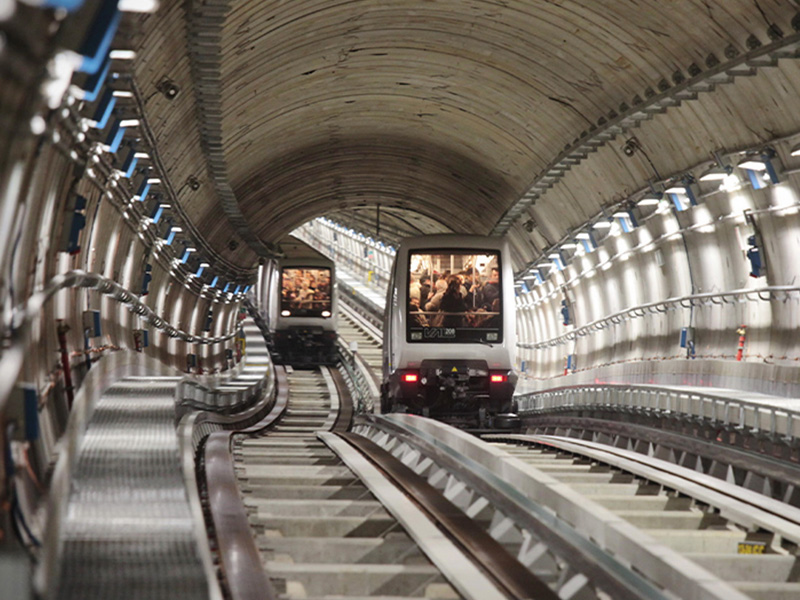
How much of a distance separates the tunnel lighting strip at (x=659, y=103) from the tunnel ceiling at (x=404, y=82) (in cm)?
27

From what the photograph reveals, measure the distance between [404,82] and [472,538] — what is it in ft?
46.7

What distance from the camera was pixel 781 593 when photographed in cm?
686

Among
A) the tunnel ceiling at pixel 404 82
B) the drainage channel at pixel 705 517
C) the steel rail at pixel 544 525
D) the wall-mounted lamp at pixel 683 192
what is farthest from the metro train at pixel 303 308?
the steel rail at pixel 544 525

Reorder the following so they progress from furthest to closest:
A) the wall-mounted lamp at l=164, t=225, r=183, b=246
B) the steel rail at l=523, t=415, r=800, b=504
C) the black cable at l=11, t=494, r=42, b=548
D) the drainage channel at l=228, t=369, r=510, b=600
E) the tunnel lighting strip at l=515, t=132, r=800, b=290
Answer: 1. the wall-mounted lamp at l=164, t=225, r=183, b=246
2. the tunnel lighting strip at l=515, t=132, r=800, b=290
3. the steel rail at l=523, t=415, r=800, b=504
4. the drainage channel at l=228, t=369, r=510, b=600
5. the black cable at l=11, t=494, r=42, b=548

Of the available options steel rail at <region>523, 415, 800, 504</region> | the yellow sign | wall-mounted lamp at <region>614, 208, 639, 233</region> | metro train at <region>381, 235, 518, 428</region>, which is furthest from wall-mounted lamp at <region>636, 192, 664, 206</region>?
the yellow sign

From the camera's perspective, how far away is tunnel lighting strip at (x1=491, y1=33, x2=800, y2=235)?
40.5 feet

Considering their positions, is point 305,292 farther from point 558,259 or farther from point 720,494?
point 720,494

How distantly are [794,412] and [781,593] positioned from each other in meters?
3.93

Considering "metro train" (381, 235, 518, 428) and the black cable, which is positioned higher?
"metro train" (381, 235, 518, 428)

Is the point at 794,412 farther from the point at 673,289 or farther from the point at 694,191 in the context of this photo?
the point at 673,289

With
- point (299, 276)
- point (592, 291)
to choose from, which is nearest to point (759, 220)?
point (592, 291)

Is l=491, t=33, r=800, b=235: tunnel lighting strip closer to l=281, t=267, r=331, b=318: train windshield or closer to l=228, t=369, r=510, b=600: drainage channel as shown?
l=228, t=369, r=510, b=600: drainage channel

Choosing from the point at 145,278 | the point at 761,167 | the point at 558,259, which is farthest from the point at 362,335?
the point at 761,167

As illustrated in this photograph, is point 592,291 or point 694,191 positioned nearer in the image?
point 694,191
